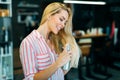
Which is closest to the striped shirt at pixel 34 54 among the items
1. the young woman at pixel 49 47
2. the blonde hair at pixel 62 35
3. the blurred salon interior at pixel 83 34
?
the young woman at pixel 49 47

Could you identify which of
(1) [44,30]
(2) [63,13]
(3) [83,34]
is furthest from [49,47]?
(3) [83,34]

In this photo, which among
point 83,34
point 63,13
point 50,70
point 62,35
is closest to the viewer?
point 50,70

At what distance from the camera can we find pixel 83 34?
640cm

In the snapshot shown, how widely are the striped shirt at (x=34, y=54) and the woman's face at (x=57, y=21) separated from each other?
10 cm

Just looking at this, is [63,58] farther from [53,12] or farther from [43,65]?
[53,12]

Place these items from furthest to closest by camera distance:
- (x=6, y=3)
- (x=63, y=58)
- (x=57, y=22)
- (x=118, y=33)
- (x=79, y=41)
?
1. (x=118, y=33)
2. (x=79, y=41)
3. (x=6, y=3)
4. (x=57, y=22)
5. (x=63, y=58)

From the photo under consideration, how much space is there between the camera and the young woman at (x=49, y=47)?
4.00 ft

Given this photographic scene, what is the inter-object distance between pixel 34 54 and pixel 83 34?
5.25 metres

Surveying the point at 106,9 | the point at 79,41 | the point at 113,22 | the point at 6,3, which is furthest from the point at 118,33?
the point at 6,3

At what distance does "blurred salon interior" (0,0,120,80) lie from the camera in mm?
4055

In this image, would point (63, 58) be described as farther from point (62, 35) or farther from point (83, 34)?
point (83, 34)

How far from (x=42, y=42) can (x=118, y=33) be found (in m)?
6.10

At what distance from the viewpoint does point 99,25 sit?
7.68 m

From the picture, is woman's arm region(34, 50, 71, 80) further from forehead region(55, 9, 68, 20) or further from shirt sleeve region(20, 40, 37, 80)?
forehead region(55, 9, 68, 20)
